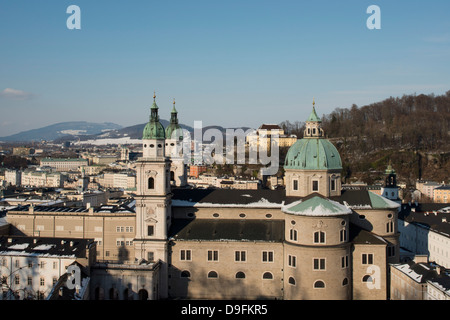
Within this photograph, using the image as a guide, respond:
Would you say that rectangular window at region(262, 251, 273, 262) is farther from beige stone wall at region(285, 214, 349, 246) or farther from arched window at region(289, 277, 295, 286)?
beige stone wall at region(285, 214, 349, 246)

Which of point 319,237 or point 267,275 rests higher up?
point 319,237

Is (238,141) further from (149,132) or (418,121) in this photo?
(149,132)

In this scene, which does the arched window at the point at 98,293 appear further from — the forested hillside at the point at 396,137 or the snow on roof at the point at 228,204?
the forested hillside at the point at 396,137

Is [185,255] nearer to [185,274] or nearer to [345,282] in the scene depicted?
[185,274]

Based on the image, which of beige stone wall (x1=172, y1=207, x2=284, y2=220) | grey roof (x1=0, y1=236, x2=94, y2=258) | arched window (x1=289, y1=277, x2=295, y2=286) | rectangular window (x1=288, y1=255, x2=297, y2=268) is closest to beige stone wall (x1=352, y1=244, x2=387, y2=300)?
rectangular window (x1=288, y1=255, x2=297, y2=268)

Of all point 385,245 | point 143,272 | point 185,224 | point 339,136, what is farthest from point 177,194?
point 339,136

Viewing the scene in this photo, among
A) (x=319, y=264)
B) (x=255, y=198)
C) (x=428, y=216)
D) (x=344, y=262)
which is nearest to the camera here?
(x=319, y=264)

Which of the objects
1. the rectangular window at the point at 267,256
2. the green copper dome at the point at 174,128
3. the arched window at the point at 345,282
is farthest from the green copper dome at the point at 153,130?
the arched window at the point at 345,282

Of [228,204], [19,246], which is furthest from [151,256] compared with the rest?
[19,246]
